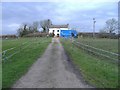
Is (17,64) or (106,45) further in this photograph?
(106,45)

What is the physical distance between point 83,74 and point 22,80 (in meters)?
3.11

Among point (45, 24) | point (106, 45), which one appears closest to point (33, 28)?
point (45, 24)

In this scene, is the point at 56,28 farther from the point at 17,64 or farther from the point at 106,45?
the point at 17,64

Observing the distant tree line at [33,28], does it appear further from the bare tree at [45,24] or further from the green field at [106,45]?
the green field at [106,45]

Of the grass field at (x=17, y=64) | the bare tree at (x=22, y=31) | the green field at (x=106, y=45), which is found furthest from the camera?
the bare tree at (x=22, y=31)

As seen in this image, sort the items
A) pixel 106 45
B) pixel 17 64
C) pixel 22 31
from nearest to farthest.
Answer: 1. pixel 17 64
2. pixel 106 45
3. pixel 22 31

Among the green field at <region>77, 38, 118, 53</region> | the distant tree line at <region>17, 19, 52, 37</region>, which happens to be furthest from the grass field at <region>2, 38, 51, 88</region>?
the distant tree line at <region>17, 19, 52, 37</region>

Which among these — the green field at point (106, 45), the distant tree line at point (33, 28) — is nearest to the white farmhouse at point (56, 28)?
the distant tree line at point (33, 28)

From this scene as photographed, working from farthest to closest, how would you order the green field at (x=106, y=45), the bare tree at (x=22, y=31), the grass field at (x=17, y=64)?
1. the bare tree at (x=22, y=31)
2. the green field at (x=106, y=45)
3. the grass field at (x=17, y=64)

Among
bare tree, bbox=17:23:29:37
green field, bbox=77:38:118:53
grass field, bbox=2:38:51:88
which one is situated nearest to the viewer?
grass field, bbox=2:38:51:88

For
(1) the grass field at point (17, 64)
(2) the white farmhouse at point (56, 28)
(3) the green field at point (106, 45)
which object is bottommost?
(1) the grass field at point (17, 64)

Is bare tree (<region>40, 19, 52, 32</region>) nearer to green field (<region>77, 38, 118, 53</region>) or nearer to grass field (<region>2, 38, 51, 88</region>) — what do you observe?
green field (<region>77, 38, 118, 53</region>)

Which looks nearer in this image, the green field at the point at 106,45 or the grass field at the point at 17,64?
the grass field at the point at 17,64

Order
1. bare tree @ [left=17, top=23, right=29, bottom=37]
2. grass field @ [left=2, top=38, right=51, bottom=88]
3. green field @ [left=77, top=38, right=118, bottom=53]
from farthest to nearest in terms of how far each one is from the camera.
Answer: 1. bare tree @ [left=17, top=23, right=29, bottom=37]
2. green field @ [left=77, top=38, right=118, bottom=53]
3. grass field @ [left=2, top=38, right=51, bottom=88]
